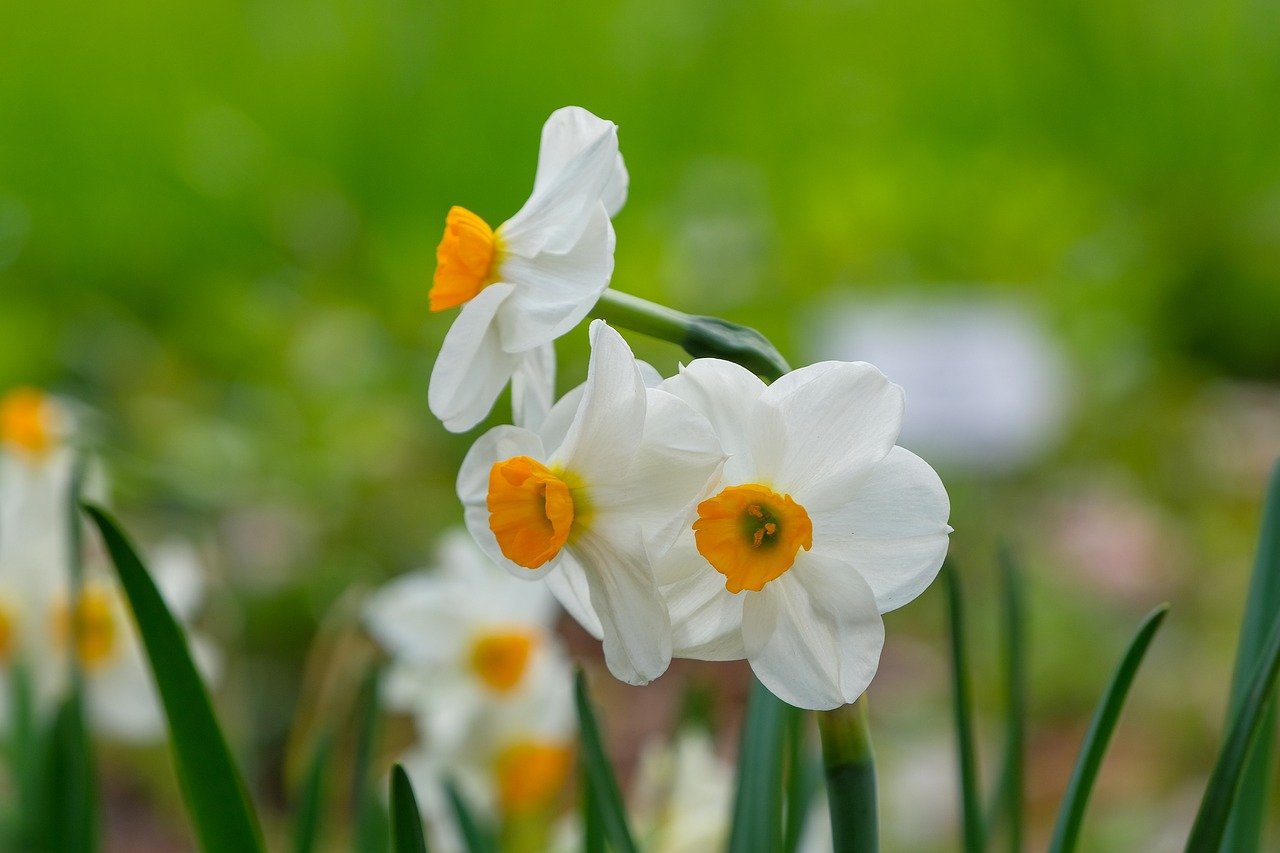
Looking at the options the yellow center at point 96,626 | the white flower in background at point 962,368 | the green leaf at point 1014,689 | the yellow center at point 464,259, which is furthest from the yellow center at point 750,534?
the white flower in background at point 962,368

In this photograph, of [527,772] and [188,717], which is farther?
[527,772]

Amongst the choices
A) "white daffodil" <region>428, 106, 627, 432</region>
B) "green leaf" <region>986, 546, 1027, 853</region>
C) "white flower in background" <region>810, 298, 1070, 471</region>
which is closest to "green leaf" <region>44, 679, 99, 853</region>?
"white daffodil" <region>428, 106, 627, 432</region>

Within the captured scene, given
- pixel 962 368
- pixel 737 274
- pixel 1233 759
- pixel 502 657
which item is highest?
pixel 737 274

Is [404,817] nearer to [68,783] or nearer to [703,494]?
[703,494]

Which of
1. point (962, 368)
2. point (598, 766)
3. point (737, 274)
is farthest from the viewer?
point (737, 274)

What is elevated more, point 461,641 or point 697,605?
point 461,641

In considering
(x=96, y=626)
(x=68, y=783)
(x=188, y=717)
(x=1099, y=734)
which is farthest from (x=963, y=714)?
(x=96, y=626)

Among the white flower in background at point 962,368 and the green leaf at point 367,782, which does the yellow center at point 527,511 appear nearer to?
the green leaf at point 367,782
